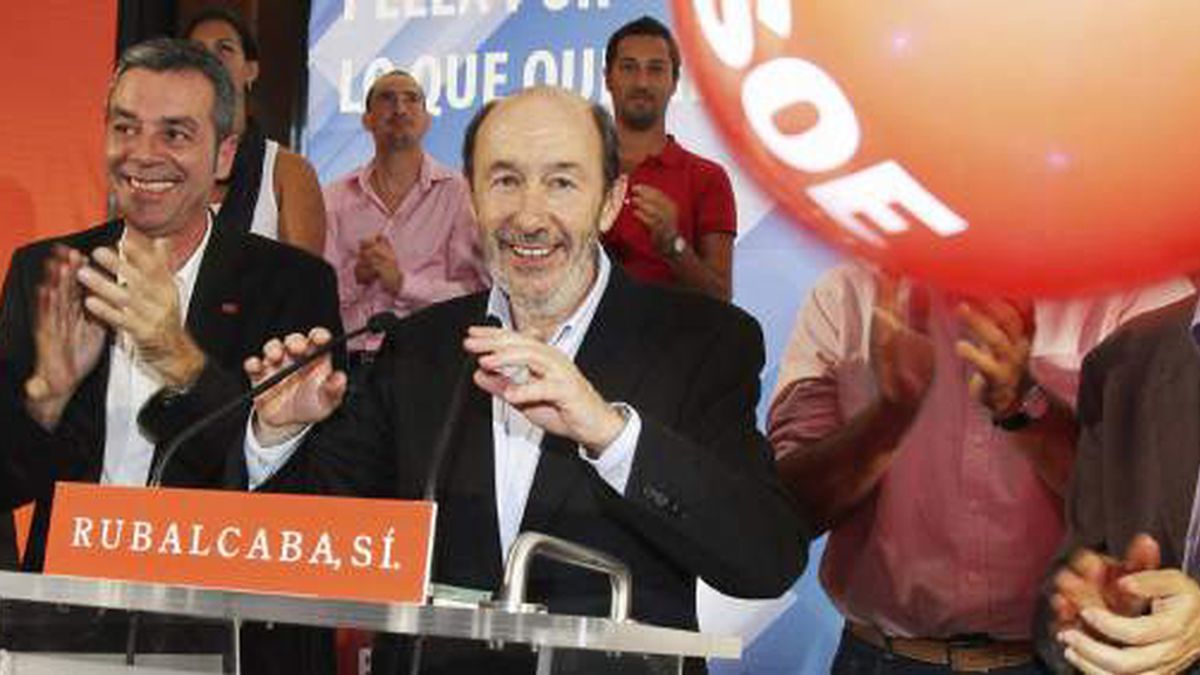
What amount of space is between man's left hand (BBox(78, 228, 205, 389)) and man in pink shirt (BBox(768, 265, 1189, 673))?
125 centimetres

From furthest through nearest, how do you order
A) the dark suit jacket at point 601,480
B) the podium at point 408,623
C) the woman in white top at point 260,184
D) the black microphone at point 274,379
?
1. the woman in white top at point 260,184
2. the dark suit jacket at point 601,480
3. the black microphone at point 274,379
4. the podium at point 408,623

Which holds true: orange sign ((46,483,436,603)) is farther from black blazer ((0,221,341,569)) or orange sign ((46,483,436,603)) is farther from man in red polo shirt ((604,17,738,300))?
man in red polo shirt ((604,17,738,300))

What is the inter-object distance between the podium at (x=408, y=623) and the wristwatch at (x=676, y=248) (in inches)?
64.8

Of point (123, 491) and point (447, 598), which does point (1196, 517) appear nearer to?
point (447, 598)

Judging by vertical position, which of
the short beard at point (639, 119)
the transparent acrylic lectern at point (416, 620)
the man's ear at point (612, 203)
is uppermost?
the short beard at point (639, 119)

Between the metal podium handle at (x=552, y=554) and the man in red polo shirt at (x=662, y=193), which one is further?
the man in red polo shirt at (x=662, y=193)

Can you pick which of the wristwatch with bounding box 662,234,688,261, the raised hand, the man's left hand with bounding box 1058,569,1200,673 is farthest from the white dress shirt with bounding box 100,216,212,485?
the man's left hand with bounding box 1058,569,1200,673

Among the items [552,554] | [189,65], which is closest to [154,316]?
[189,65]

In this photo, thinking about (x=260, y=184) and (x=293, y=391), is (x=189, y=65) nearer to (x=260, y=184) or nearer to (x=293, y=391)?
(x=260, y=184)

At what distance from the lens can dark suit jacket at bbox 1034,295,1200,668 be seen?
3.47m

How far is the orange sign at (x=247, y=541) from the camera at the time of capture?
7.96 ft

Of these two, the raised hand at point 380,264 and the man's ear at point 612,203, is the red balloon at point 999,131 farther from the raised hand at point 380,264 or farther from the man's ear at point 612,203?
the raised hand at point 380,264

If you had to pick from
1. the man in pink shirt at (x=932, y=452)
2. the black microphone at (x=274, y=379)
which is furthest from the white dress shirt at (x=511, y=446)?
the man in pink shirt at (x=932, y=452)

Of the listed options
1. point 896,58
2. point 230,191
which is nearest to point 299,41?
point 230,191
